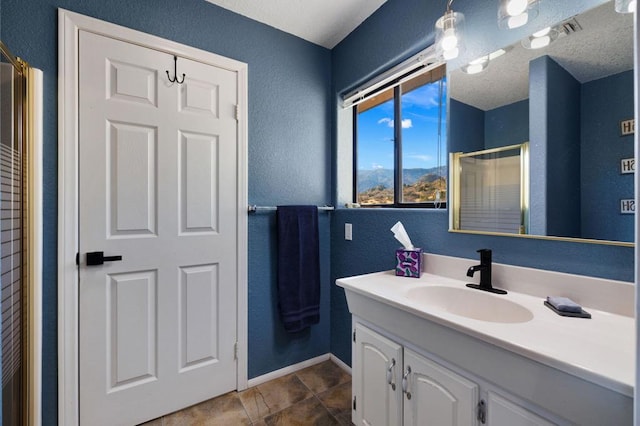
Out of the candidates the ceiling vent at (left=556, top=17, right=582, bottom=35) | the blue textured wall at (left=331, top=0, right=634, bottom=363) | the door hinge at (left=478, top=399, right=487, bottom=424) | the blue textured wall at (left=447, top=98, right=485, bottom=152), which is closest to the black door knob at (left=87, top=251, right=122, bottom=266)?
the blue textured wall at (left=331, top=0, right=634, bottom=363)

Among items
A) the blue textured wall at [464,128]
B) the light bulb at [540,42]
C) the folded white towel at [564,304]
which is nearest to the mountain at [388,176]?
the blue textured wall at [464,128]

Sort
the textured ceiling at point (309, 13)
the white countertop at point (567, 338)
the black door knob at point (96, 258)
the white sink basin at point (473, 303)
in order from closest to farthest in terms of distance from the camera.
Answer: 1. the white countertop at point (567, 338)
2. the white sink basin at point (473, 303)
3. the black door knob at point (96, 258)
4. the textured ceiling at point (309, 13)

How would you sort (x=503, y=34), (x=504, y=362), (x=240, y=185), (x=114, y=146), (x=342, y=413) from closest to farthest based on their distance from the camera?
(x=504, y=362) < (x=503, y=34) < (x=114, y=146) < (x=342, y=413) < (x=240, y=185)

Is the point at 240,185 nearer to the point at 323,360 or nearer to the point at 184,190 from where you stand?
the point at 184,190

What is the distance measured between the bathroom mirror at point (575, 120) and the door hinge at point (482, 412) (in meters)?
0.65

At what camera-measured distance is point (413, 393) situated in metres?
0.99

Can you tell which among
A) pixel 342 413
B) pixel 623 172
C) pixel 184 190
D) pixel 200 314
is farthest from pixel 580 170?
pixel 200 314

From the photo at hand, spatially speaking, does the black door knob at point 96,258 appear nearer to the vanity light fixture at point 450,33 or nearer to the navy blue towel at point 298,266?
the navy blue towel at point 298,266

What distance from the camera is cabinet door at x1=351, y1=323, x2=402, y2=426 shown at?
106cm

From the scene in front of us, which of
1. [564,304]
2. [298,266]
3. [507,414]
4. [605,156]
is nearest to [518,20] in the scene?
[605,156]

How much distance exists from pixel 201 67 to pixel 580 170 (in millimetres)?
1888

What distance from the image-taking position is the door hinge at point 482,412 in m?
0.79

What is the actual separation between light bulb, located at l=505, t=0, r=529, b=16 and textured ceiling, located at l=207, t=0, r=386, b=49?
2.80 ft

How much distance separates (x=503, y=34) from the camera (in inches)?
45.2
